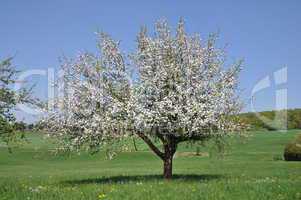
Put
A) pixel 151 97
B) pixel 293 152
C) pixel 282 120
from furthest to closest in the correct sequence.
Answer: pixel 282 120 → pixel 293 152 → pixel 151 97

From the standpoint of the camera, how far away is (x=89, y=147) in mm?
26625

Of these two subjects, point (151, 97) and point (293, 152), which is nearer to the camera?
point (151, 97)

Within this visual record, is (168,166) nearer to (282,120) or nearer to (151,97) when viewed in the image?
(151,97)

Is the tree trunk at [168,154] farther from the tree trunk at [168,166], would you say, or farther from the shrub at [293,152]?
the shrub at [293,152]

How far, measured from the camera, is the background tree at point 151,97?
2584cm

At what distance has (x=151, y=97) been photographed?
26.5 meters

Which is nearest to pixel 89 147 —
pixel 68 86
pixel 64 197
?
pixel 68 86

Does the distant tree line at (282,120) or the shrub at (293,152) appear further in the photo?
the distant tree line at (282,120)

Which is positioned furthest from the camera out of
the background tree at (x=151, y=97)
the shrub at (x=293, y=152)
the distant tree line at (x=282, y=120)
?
the distant tree line at (x=282, y=120)

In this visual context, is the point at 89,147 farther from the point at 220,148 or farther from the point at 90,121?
the point at 220,148

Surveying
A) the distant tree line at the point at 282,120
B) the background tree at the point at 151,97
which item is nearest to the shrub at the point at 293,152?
the background tree at the point at 151,97

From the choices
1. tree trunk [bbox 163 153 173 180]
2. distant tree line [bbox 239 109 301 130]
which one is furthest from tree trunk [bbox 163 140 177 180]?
distant tree line [bbox 239 109 301 130]

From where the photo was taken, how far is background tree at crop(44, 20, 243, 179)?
25.8 meters

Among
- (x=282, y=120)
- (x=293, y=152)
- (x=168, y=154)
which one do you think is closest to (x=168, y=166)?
(x=168, y=154)
